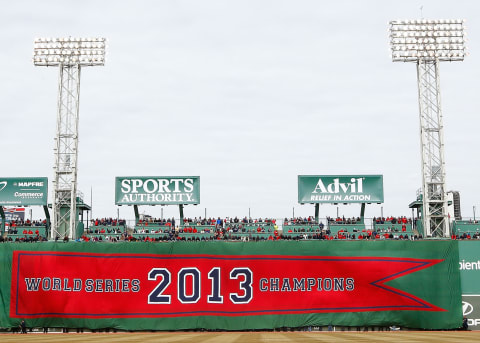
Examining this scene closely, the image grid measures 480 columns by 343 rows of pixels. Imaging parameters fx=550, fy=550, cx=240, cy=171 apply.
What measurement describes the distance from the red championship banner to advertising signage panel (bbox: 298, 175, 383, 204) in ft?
35.4

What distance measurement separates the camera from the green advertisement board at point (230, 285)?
25.6 meters

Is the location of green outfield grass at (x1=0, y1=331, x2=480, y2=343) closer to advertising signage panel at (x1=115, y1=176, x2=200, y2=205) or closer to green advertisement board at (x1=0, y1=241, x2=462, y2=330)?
green advertisement board at (x1=0, y1=241, x2=462, y2=330)

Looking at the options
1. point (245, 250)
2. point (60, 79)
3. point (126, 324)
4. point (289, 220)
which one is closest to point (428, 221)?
point (289, 220)

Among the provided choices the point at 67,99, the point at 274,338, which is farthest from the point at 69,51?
the point at 274,338

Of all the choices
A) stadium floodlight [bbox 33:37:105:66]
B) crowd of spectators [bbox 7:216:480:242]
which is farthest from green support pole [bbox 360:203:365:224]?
stadium floodlight [bbox 33:37:105:66]

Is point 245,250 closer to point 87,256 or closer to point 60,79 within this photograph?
point 87,256

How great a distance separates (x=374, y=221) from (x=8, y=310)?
Result: 23562 mm

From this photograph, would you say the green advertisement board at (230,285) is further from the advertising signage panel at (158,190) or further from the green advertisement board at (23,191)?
the green advertisement board at (23,191)

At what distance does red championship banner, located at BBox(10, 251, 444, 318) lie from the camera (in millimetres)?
25703

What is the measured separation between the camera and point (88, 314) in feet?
84.5

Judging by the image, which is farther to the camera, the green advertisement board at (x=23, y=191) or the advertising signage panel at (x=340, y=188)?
the green advertisement board at (x=23, y=191)

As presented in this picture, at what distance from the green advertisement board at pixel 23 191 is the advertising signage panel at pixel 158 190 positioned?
Result: 5.23 metres

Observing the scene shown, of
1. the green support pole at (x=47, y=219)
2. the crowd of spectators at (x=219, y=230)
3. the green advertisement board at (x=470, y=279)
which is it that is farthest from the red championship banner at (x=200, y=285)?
the green support pole at (x=47, y=219)

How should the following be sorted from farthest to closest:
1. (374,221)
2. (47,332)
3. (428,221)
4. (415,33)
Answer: (374,221) → (415,33) → (428,221) → (47,332)
